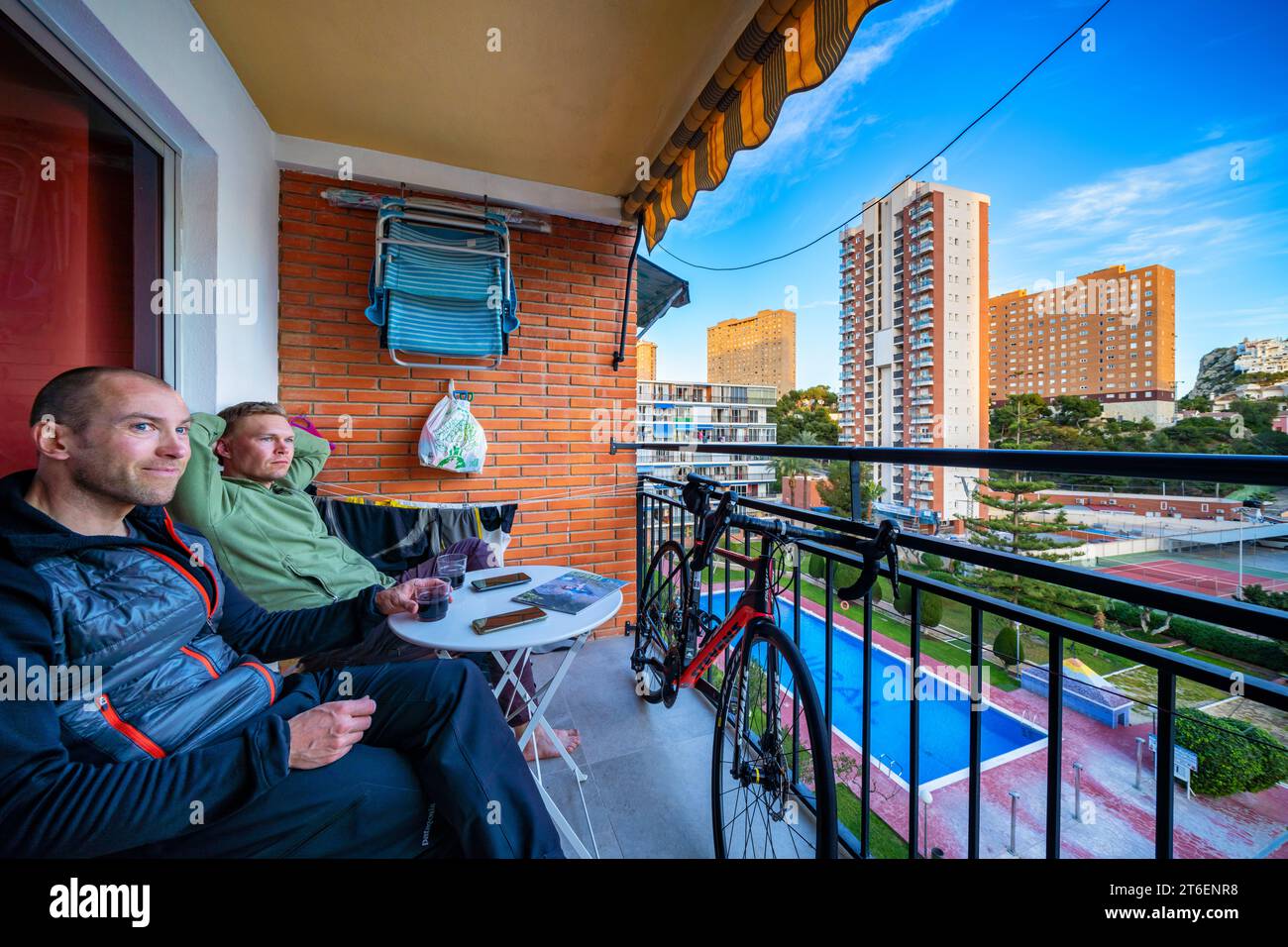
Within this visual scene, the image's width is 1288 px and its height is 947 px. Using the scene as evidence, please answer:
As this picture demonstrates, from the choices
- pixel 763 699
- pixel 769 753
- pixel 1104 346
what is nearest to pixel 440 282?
pixel 763 699

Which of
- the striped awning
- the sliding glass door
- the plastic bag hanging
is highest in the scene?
the striped awning

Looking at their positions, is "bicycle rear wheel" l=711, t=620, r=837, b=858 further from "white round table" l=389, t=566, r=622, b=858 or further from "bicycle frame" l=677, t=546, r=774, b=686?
"white round table" l=389, t=566, r=622, b=858

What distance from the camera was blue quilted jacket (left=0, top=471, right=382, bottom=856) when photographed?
699 mm

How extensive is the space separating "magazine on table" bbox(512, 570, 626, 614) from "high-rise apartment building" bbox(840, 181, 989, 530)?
9522mm

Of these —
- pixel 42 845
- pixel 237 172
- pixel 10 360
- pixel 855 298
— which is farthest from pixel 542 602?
pixel 855 298

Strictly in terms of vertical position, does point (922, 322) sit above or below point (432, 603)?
above

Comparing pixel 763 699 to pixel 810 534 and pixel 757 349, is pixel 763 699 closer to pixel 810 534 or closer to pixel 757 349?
pixel 810 534

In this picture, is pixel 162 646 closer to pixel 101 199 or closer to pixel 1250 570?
pixel 101 199

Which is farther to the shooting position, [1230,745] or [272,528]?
[272,528]

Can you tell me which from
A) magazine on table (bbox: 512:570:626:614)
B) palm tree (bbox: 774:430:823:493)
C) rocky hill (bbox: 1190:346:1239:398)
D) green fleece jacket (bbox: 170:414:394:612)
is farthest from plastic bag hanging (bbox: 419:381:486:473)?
rocky hill (bbox: 1190:346:1239:398)

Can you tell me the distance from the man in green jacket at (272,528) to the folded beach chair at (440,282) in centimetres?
82

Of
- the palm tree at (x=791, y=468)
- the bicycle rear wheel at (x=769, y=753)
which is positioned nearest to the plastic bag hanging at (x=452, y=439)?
the palm tree at (x=791, y=468)

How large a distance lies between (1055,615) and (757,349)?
12496mm

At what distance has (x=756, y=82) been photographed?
1.71m
